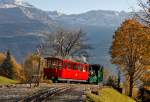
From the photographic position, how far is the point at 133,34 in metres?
66.8

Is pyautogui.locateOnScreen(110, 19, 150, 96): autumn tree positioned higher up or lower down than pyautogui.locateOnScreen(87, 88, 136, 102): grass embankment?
higher up

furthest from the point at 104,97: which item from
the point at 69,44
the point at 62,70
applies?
the point at 69,44

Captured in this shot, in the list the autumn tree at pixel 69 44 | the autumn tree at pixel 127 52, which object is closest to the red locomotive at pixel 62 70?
the autumn tree at pixel 127 52

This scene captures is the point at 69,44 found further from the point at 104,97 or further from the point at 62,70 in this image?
the point at 104,97

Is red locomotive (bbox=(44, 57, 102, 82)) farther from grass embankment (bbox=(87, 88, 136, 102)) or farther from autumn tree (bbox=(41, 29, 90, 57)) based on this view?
autumn tree (bbox=(41, 29, 90, 57))

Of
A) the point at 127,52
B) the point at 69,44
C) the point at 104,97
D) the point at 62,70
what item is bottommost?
the point at 104,97

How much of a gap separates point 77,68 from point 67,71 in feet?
12.3

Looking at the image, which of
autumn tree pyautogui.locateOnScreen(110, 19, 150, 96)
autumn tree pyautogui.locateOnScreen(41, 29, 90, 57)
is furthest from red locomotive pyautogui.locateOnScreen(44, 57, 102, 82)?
autumn tree pyautogui.locateOnScreen(41, 29, 90, 57)

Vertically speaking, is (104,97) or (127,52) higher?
(127,52)

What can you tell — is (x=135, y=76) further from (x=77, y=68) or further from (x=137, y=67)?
(x=77, y=68)

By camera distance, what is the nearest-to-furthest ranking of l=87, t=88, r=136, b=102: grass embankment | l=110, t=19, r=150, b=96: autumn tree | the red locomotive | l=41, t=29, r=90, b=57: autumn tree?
l=87, t=88, r=136, b=102: grass embankment → the red locomotive → l=110, t=19, r=150, b=96: autumn tree → l=41, t=29, r=90, b=57: autumn tree

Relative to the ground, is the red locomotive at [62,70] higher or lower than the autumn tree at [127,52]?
lower

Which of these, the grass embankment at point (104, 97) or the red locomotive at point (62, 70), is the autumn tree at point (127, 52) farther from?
the grass embankment at point (104, 97)

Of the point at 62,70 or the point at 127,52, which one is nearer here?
the point at 62,70
